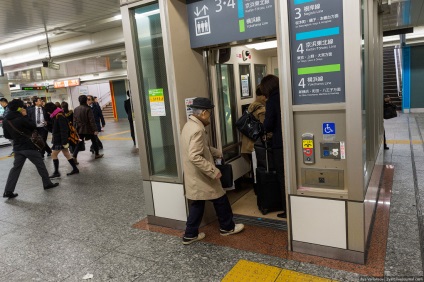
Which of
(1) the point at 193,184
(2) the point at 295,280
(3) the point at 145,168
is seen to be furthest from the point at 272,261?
(3) the point at 145,168

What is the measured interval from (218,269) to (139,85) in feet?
6.72

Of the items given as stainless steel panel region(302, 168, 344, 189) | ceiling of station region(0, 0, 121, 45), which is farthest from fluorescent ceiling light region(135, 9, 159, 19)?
ceiling of station region(0, 0, 121, 45)

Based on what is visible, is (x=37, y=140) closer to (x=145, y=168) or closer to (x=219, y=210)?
(x=145, y=168)

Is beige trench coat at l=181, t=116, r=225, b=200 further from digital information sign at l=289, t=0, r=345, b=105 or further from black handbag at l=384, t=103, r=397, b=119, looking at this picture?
black handbag at l=384, t=103, r=397, b=119

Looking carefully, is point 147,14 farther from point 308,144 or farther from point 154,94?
point 308,144

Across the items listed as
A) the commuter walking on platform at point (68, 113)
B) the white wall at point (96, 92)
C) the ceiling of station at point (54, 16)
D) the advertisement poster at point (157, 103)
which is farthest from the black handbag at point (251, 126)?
the white wall at point (96, 92)

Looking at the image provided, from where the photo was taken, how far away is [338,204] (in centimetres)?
270

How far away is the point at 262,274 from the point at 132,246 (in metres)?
1.42

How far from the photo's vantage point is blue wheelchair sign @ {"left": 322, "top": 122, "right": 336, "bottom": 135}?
264 centimetres

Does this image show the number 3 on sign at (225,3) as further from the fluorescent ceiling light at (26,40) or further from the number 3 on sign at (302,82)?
the fluorescent ceiling light at (26,40)

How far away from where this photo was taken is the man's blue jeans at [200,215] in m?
3.27

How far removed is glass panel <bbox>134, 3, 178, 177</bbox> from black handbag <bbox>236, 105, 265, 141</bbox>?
96cm

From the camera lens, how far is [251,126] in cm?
400

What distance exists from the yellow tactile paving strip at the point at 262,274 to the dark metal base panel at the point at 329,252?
12.8 inches
